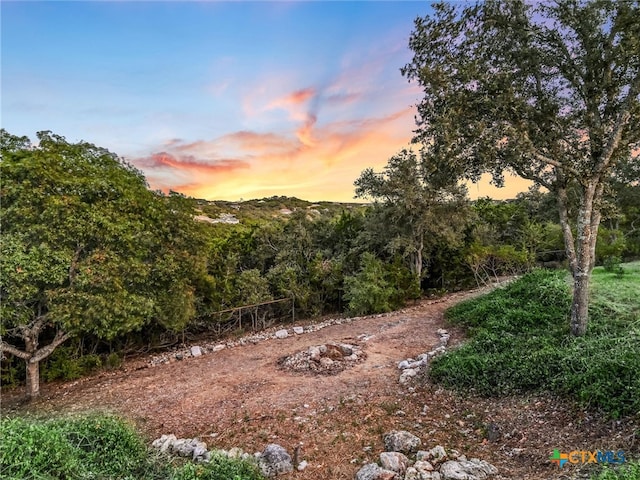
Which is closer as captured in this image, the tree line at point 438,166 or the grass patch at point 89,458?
the grass patch at point 89,458

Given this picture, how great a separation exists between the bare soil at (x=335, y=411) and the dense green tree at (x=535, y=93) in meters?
2.91

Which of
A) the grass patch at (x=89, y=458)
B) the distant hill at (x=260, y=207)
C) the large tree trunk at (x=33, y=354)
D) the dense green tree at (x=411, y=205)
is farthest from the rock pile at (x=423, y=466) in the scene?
the distant hill at (x=260, y=207)

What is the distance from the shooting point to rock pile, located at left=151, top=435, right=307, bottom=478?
3795mm

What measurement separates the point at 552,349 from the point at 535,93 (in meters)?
Answer: 4.78

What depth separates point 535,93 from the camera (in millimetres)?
6691

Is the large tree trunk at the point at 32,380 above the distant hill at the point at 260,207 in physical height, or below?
below

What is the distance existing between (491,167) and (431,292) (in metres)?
9.05

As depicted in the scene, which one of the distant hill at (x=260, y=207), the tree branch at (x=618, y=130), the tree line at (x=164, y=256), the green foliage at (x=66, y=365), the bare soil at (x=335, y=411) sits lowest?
the bare soil at (x=335, y=411)

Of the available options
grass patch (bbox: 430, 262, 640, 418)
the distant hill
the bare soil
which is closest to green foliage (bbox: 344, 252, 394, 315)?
grass patch (bbox: 430, 262, 640, 418)

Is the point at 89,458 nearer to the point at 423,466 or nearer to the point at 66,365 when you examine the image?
the point at 423,466

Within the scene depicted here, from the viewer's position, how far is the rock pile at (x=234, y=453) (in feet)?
12.5

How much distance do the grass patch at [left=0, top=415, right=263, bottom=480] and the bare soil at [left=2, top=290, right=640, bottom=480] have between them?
93 centimetres

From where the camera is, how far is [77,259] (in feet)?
20.7

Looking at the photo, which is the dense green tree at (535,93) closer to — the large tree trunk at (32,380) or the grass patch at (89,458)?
the grass patch at (89,458)
